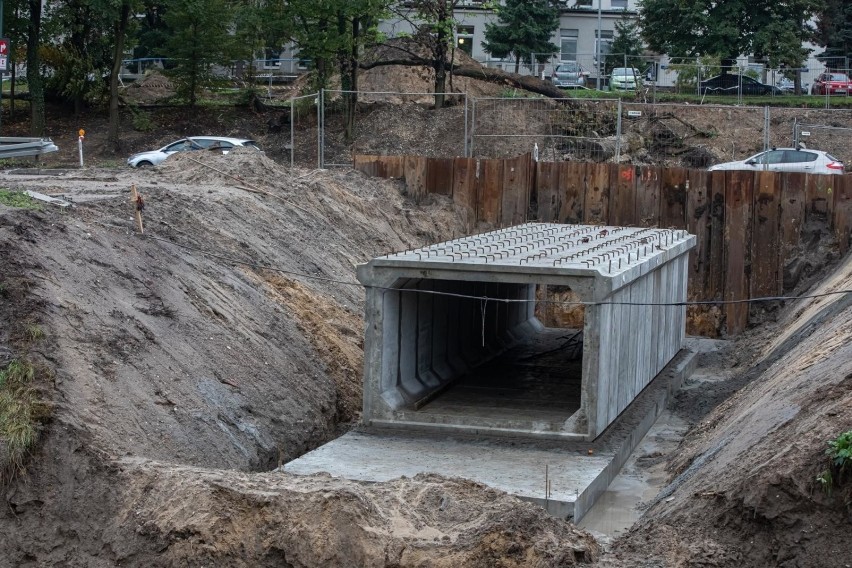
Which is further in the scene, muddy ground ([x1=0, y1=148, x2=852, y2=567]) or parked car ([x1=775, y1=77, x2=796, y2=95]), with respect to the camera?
parked car ([x1=775, y1=77, x2=796, y2=95])

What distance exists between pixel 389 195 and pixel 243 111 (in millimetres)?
15086

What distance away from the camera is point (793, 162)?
31578 millimetres

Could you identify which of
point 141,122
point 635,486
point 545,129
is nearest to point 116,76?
point 141,122

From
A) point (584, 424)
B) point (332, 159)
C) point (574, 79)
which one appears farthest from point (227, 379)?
point (574, 79)

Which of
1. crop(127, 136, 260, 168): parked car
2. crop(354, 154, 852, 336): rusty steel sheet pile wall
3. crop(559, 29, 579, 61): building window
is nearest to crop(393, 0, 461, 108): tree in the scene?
crop(127, 136, 260, 168): parked car

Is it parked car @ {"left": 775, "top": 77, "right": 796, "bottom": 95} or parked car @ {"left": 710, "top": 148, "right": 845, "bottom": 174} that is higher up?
parked car @ {"left": 775, "top": 77, "right": 796, "bottom": 95}

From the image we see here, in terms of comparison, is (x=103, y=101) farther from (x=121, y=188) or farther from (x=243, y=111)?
(x=121, y=188)

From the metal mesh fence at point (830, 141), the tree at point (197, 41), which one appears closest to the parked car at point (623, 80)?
the metal mesh fence at point (830, 141)

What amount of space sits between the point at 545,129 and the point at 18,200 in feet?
73.6

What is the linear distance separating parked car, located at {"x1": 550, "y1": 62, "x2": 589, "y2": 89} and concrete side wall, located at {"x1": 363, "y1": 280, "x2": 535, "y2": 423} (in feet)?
88.4

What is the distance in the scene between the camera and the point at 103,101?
3938 cm

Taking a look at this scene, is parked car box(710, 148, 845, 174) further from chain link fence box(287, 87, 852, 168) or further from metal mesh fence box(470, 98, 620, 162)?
metal mesh fence box(470, 98, 620, 162)

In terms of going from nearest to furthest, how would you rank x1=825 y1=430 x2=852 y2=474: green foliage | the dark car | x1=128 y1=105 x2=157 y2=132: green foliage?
x1=825 y1=430 x2=852 y2=474: green foliage
x1=128 y1=105 x2=157 y2=132: green foliage
the dark car

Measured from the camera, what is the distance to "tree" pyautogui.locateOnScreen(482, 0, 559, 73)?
159 ft
